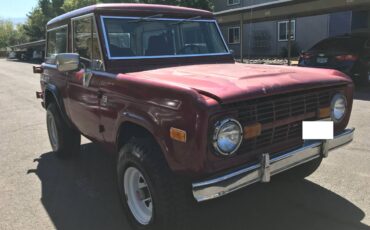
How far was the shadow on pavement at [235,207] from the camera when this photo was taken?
148 inches

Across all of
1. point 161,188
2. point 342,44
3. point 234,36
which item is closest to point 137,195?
point 161,188

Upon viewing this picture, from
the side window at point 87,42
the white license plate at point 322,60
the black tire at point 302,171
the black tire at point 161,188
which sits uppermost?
the side window at point 87,42

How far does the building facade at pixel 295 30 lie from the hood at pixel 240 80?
61.0ft

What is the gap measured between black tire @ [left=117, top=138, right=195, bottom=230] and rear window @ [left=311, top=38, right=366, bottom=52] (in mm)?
10308

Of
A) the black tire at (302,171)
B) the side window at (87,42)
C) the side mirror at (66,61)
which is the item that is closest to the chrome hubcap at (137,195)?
the side window at (87,42)

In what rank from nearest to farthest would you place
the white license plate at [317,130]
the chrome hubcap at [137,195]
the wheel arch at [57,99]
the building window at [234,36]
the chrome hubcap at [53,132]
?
the white license plate at [317,130]
the chrome hubcap at [137,195]
the wheel arch at [57,99]
the chrome hubcap at [53,132]
the building window at [234,36]

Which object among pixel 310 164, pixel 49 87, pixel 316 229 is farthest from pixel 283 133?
pixel 49 87

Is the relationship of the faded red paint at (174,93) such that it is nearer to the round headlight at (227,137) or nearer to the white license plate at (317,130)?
the round headlight at (227,137)

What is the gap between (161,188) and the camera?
3.11 m

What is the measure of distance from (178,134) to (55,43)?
3.77 m

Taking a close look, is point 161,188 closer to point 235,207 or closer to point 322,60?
point 235,207

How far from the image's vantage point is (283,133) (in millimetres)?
3400

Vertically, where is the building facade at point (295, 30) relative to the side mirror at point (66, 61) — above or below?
above

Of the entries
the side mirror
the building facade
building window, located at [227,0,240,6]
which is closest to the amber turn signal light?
the side mirror
